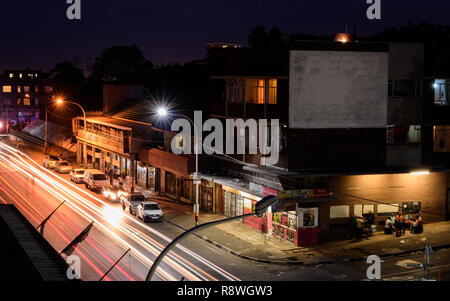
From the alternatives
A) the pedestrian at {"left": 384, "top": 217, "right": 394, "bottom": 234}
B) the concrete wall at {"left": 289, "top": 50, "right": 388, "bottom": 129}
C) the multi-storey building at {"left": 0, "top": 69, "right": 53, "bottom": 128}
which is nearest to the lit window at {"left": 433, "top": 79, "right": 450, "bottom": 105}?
the concrete wall at {"left": 289, "top": 50, "right": 388, "bottom": 129}

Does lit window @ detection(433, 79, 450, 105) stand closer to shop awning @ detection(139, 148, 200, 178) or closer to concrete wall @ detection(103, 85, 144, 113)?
shop awning @ detection(139, 148, 200, 178)

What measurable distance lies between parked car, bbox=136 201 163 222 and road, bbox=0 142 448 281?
53cm

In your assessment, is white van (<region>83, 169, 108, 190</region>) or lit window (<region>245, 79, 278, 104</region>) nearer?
lit window (<region>245, 79, 278, 104</region>)

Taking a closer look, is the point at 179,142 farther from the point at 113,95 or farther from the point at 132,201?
the point at 113,95

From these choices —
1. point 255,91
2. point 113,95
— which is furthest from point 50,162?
point 255,91

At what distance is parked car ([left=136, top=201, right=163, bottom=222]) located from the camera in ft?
140

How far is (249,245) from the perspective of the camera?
36.5 metres

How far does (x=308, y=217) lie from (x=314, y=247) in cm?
185

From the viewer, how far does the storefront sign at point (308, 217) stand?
3641 cm
